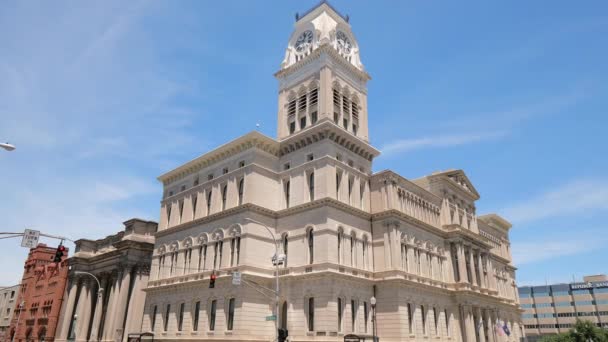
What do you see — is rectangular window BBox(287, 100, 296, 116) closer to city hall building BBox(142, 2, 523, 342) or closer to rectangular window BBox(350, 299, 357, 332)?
city hall building BBox(142, 2, 523, 342)

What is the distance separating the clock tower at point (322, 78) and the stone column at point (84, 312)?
42060 millimetres

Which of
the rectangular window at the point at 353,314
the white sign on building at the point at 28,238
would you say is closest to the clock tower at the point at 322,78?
the rectangular window at the point at 353,314

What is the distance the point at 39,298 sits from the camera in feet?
281

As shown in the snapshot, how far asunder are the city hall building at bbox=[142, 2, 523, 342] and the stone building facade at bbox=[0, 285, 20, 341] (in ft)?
218

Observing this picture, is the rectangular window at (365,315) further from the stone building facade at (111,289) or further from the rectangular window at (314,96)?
the stone building facade at (111,289)

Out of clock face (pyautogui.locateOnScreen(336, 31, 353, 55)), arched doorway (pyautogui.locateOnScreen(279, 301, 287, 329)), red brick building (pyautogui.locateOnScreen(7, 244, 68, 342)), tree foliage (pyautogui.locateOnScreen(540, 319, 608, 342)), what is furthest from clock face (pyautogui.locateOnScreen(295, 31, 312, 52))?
red brick building (pyautogui.locateOnScreen(7, 244, 68, 342))

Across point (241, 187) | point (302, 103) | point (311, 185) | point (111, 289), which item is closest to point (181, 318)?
point (241, 187)

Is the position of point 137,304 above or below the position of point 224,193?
below

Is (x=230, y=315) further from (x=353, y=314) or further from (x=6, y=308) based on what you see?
(x=6, y=308)

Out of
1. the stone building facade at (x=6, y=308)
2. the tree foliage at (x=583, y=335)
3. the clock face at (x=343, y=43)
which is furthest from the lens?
the stone building facade at (x=6, y=308)

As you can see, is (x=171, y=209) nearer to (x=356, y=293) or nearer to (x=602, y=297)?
(x=356, y=293)

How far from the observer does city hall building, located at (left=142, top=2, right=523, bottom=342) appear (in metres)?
42.5

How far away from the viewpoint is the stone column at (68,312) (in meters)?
68.6

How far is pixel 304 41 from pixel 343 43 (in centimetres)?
525
